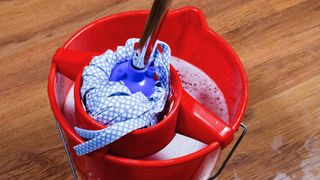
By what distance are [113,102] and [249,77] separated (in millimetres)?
415

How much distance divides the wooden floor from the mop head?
0.26 metres

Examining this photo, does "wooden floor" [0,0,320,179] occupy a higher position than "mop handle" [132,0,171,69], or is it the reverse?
"mop handle" [132,0,171,69]

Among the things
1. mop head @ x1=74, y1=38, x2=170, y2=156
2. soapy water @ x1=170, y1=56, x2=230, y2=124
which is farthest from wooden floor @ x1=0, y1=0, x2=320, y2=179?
mop head @ x1=74, y1=38, x2=170, y2=156

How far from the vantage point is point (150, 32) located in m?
0.46

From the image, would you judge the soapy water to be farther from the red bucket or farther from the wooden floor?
the wooden floor

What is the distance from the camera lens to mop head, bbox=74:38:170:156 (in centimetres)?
45

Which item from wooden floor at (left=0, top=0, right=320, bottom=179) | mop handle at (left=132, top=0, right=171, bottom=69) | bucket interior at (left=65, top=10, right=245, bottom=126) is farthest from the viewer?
wooden floor at (left=0, top=0, right=320, bottom=179)

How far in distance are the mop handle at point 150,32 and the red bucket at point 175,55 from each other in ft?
0.27

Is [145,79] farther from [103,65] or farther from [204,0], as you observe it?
[204,0]

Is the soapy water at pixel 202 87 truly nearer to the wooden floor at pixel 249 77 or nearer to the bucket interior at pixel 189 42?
the bucket interior at pixel 189 42

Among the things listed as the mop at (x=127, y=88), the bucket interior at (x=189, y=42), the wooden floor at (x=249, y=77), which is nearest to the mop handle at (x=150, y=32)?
the mop at (x=127, y=88)

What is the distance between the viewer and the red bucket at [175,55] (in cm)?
48

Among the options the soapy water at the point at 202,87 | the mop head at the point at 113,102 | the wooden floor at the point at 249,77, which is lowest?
the wooden floor at the point at 249,77

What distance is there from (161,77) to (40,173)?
1.00 ft
